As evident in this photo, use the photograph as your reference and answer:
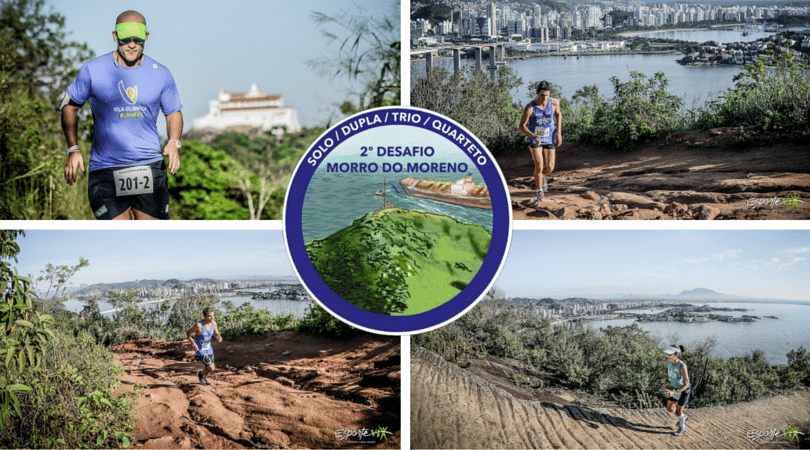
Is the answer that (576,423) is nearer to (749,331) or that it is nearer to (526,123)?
(749,331)

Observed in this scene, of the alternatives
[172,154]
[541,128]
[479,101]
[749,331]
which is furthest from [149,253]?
[749,331]

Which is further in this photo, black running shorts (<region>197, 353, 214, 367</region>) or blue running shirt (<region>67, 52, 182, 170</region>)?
black running shorts (<region>197, 353, 214, 367</region>)

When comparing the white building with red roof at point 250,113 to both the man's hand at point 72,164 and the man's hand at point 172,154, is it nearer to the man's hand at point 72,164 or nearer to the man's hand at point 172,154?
the man's hand at point 172,154

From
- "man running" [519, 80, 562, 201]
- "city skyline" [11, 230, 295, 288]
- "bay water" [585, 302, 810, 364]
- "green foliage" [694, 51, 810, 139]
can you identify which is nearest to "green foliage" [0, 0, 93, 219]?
"city skyline" [11, 230, 295, 288]

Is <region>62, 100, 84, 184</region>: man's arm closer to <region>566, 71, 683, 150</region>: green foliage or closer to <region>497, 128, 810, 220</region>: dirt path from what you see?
<region>497, 128, 810, 220</region>: dirt path

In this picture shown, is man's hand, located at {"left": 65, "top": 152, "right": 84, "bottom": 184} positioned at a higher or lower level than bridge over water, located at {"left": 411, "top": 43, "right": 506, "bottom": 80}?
lower

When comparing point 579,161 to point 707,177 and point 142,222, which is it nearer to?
point 707,177
